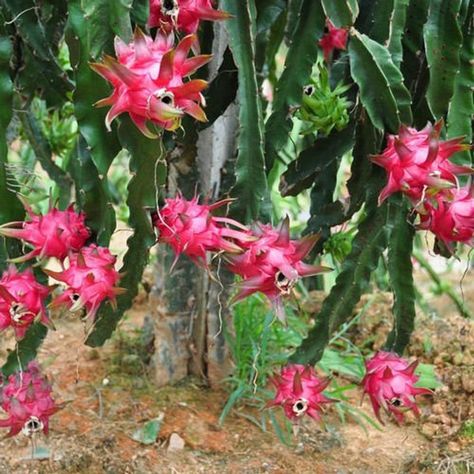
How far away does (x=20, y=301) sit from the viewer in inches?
54.2

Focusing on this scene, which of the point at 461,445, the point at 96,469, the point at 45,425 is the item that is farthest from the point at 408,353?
the point at 45,425

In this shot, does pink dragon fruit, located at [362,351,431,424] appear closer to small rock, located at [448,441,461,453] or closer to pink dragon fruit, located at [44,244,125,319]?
small rock, located at [448,441,461,453]

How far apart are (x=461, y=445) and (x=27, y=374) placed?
1.05m

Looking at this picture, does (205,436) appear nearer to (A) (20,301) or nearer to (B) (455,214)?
(A) (20,301)

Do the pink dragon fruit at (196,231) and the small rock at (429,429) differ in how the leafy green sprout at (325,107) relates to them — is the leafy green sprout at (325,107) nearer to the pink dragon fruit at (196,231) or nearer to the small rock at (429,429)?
the pink dragon fruit at (196,231)

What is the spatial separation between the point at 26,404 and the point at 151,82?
2.70 feet

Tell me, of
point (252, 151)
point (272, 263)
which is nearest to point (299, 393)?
point (272, 263)

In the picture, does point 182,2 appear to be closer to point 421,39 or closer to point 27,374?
point 421,39

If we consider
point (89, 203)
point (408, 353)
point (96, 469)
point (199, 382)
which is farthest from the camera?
point (408, 353)

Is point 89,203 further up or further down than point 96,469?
further up

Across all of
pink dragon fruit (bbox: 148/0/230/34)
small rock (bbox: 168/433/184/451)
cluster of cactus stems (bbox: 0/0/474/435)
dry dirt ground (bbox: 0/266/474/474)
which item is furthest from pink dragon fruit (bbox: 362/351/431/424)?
pink dragon fruit (bbox: 148/0/230/34)

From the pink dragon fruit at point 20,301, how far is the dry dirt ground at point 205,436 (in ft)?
1.34

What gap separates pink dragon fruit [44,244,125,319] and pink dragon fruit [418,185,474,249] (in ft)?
1.75

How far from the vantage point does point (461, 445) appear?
1968 mm
